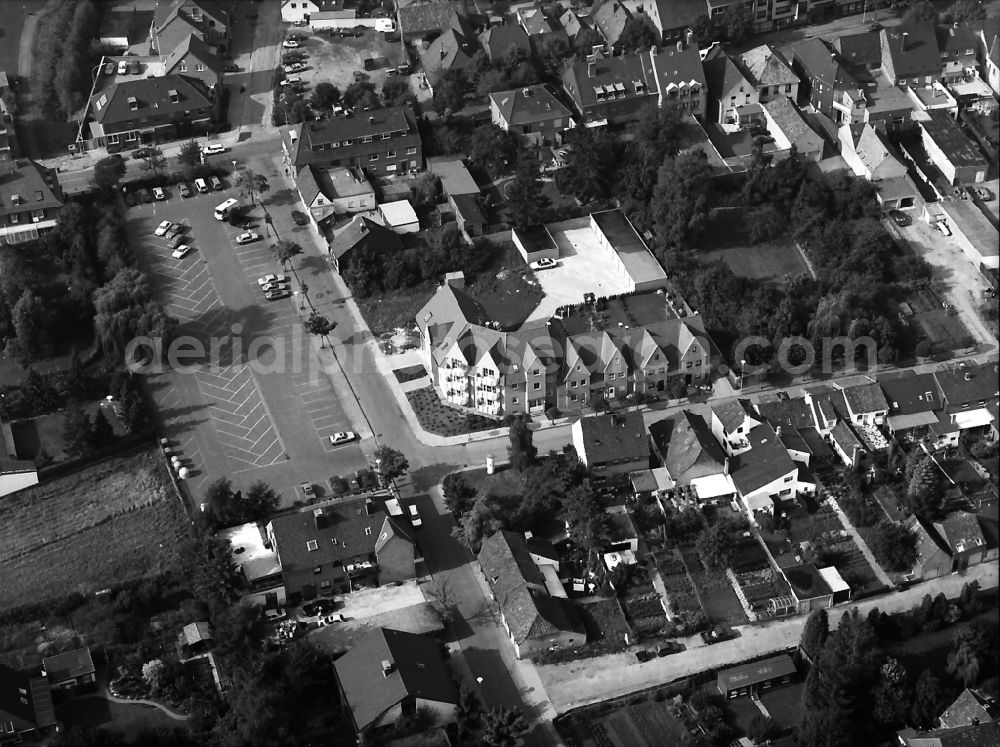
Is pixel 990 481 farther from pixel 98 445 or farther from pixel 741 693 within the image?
pixel 98 445

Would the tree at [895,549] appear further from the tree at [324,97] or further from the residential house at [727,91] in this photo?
the tree at [324,97]

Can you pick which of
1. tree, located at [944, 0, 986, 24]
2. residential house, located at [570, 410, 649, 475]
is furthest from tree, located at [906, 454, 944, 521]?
tree, located at [944, 0, 986, 24]

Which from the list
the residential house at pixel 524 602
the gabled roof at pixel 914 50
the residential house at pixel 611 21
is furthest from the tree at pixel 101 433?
the gabled roof at pixel 914 50

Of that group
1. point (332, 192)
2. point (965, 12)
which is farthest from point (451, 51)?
point (965, 12)

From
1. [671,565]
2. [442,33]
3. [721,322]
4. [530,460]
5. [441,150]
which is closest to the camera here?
[671,565]

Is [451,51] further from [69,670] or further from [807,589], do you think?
[69,670]

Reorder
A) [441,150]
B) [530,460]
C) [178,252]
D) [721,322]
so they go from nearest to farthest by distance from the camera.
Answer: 1. [530,460]
2. [721,322]
3. [178,252]
4. [441,150]

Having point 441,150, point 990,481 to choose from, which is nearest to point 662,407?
point 990,481
